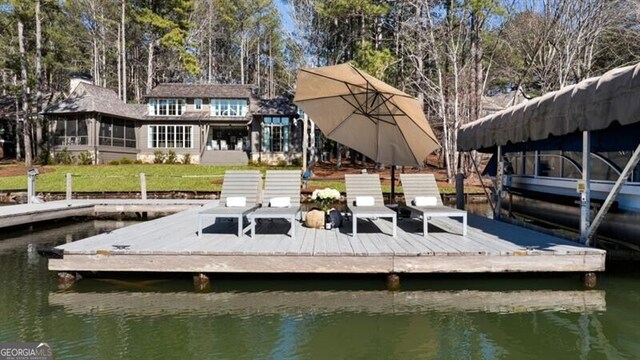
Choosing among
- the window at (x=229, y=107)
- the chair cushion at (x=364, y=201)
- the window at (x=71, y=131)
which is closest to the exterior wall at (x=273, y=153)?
the window at (x=229, y=107)

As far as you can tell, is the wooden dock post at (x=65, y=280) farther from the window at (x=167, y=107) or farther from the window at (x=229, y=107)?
the window at (x=167, y=107)

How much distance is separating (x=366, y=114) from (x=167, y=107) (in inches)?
1113

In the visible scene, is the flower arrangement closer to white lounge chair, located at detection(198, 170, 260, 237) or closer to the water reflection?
white lounge chair, located at detection(198, 170, 260, 237)

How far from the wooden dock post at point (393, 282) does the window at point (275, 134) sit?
89.8ft

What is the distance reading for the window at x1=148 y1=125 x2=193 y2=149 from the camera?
112ft

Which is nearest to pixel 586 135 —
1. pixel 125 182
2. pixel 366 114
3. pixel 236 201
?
pixel 366 114

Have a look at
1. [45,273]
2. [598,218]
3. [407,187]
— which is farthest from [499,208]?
[45,273]

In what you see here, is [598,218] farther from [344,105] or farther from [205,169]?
[205,169]

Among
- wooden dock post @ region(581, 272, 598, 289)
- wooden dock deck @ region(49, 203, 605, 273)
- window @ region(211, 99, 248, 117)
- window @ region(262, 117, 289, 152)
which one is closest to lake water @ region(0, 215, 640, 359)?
wooden dock post @ region(581, 272, 598, 289)

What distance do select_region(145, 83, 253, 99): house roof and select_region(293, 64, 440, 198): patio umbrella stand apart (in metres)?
26.0

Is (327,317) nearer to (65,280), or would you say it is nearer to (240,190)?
(65,280)

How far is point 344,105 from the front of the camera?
31.2ft

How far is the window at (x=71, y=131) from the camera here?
31.7 metres

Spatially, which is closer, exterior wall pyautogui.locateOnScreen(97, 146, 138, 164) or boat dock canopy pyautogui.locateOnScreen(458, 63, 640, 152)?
boat dock canopy pyautogui.locateOnScreen(458, 63, 640, 152)
